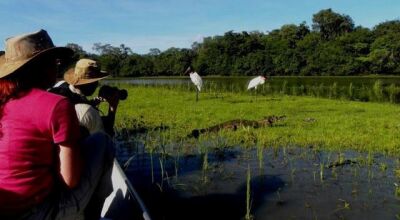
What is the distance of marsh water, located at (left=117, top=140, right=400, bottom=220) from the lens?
19.4 ft

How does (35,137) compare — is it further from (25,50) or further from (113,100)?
(113,100)

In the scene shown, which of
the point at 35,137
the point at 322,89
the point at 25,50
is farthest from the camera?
the point at 322,89

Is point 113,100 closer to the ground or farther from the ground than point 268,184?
farther from the ground

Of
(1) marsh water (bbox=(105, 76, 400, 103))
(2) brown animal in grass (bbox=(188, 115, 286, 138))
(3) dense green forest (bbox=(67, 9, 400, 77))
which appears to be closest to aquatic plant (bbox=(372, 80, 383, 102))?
(1) marsh water (bbox=(105, 76, 400, 103))

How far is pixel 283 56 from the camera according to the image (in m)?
71.4

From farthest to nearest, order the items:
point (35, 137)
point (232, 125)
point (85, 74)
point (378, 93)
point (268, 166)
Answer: point (378, 93), point (232, 125), point (268, 166), point (85, 74), point (35, 137)

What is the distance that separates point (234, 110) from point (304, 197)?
8787 mm

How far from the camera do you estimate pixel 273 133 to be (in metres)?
10.4

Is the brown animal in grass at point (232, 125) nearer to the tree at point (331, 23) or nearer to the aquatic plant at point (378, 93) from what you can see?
the aquatic plant at point (378, 93)

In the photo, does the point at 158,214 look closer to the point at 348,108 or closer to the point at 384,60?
the point at 348,108

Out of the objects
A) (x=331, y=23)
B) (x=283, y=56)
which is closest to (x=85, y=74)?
(x=283, y=56)

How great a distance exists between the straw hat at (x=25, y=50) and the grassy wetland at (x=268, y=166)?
3.24m

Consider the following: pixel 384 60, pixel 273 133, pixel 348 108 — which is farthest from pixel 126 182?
pixel 384 60

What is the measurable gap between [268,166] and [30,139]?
5549mm
